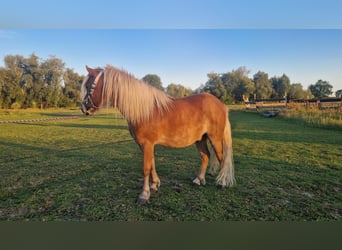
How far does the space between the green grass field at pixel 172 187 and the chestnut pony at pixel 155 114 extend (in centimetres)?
18

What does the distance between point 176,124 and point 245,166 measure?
154 centimetres

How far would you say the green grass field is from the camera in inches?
66.1

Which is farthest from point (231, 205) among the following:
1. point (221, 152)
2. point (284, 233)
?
point (221, 152)

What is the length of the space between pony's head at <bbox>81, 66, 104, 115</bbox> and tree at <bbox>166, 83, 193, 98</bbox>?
2.52ft

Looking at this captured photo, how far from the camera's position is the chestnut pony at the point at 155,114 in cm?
183

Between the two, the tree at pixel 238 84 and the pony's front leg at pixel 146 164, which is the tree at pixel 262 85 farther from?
the pony's front leg at pixel 146 164

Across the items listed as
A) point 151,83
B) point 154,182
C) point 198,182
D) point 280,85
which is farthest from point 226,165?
point 151,83

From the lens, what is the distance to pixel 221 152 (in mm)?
2338

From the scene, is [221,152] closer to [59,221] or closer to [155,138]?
[155,138]

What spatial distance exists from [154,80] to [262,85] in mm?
1296

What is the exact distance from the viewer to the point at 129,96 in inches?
74.5

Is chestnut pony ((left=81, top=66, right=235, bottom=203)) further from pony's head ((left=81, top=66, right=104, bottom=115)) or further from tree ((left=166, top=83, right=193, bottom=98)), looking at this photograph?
tree ((left=166, top=83, right=193, bottom=98))

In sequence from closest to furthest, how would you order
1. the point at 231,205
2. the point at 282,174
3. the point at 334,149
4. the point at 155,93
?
the point at 231,205 → the point at 155,93 → the point at 282,174 → the point at 334,149

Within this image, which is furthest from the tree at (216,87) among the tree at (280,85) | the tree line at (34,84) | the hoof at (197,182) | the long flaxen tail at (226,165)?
the tree line at (34,84)
